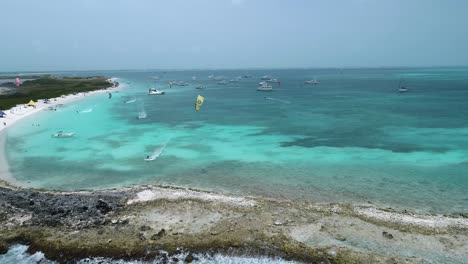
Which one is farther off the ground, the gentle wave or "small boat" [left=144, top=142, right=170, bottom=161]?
"small boat" [left=144, top=142, right=170, bottom=161]

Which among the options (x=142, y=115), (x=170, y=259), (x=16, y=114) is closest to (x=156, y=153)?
(x=170, y=259)

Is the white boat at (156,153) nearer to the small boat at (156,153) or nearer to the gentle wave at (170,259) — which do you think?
the small boat at (156,153)

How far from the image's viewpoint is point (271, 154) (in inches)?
1336

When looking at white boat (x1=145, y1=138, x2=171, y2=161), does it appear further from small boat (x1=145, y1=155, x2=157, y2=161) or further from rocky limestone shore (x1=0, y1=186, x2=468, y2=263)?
rocky limestone shore (x1=0, y1=186, x2=468, y2=263)

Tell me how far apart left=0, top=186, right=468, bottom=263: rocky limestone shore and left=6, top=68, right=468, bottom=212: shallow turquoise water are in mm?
2840

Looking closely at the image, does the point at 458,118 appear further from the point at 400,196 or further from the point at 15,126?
the point at 15,126

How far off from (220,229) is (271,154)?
16.1 m

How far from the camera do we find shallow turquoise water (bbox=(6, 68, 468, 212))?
82.7ft

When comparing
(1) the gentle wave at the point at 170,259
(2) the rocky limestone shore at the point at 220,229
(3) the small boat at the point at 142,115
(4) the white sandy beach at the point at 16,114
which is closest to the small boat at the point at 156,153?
(2) the rocky limestone shore at the point at 220,229

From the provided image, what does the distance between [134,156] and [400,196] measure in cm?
2373

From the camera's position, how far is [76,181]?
1079 inches

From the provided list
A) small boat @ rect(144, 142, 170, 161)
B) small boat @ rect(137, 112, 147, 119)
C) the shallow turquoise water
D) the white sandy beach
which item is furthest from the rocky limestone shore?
small boat @ rect(137, 112, 147, 119)

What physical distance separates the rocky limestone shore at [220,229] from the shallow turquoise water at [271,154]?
284 cm

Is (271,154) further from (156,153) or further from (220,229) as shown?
(220,229)
